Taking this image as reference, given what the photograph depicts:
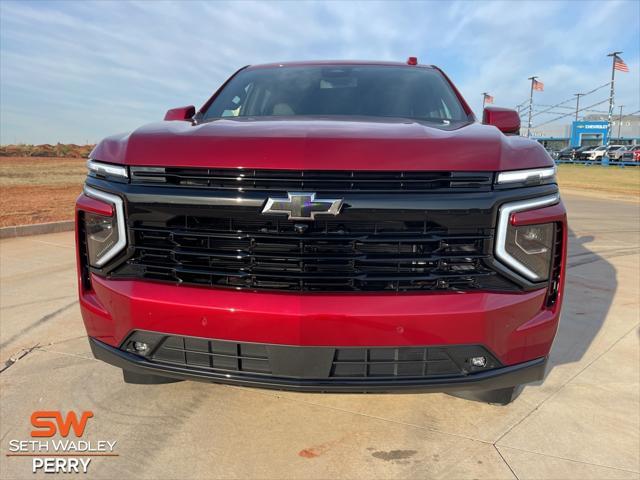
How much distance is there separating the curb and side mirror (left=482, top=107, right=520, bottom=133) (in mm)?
6828

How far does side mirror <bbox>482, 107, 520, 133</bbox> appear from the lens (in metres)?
2.99

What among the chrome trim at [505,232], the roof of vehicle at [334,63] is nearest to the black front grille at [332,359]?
the chrome trim at [505,232]

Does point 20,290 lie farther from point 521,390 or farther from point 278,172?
point 521,390

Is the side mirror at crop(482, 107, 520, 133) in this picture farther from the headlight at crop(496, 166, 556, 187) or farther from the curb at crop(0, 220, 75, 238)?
the curb at crop(0, 220, 75, 238)

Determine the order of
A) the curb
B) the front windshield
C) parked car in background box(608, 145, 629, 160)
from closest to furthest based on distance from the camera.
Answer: the front windshield < the curb < parked car in background box(608, 145, 629, 160)

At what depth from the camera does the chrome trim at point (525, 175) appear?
199 centimetres

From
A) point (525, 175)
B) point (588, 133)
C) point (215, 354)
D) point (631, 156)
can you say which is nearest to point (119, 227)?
point (215, 354)

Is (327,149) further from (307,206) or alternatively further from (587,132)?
Result: (587,132)

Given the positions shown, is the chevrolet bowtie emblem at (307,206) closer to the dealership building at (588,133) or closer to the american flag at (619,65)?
the american flag at (619,65)

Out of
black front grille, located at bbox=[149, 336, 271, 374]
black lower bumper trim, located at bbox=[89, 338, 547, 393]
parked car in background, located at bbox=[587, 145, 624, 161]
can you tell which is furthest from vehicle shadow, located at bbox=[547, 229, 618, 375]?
parked car in background, located at bbox=[587, 145, 624, 161]

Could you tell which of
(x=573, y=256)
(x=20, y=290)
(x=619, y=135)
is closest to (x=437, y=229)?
(x=20, y=290)

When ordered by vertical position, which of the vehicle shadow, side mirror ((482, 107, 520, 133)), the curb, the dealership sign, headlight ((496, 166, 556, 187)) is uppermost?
the dealership sign

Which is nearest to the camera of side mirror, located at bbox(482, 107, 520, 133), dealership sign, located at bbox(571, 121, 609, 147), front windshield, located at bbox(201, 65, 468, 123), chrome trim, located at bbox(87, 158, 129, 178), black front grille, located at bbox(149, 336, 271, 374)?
black front grille, located at bbox(149, 336, 271, 374)

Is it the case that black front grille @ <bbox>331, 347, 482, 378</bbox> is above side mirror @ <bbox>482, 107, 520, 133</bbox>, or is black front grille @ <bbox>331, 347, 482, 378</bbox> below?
below
